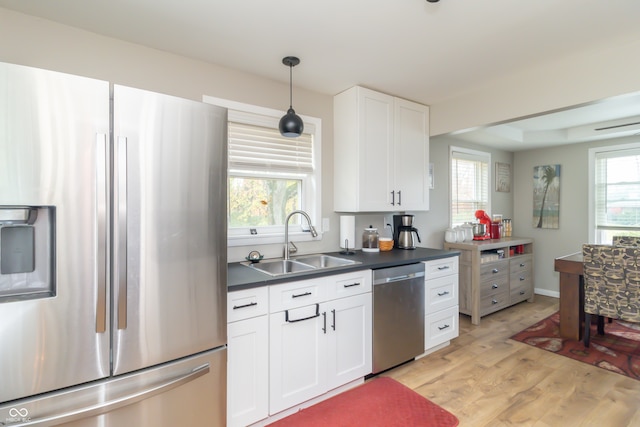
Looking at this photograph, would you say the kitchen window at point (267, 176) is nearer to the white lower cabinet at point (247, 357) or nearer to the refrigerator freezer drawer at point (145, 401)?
the white lower cabinet at point (247, 357)

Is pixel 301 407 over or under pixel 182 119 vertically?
under

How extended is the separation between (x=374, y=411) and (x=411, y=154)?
227cm

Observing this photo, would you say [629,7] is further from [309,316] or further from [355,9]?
[309,316]

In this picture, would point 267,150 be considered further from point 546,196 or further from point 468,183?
point 546,196

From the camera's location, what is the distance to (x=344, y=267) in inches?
86.6

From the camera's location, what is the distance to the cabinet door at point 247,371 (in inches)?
69.4

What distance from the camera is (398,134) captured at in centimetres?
305

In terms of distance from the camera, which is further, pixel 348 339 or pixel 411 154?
pixel 411 154

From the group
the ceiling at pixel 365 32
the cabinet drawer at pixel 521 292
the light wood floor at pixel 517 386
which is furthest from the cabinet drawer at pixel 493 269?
the ceiling at pixel 365 32

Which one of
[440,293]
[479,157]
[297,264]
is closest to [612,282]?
[440,293]

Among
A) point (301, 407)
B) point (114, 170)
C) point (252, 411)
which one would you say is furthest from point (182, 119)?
point (301, 407)

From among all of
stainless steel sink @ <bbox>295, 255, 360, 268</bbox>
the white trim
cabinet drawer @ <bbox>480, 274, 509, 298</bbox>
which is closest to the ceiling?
stainless steel sink @ <bbox>295, 255, 360, 268</bbox>

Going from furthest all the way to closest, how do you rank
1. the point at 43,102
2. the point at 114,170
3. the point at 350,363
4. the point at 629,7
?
the point at 350,363
the point at 629,7
the point at 114,170
the point at 43,102

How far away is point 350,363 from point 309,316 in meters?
0.55
